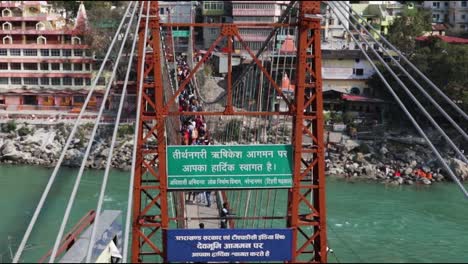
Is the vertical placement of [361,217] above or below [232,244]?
below

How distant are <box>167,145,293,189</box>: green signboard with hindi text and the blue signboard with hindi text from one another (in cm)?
55

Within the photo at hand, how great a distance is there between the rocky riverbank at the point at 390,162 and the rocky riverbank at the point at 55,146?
6.10 m

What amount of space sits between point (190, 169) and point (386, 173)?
12.2m

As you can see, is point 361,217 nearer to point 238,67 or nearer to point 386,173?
point 386,173

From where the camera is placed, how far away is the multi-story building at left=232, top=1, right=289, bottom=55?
84.5ft

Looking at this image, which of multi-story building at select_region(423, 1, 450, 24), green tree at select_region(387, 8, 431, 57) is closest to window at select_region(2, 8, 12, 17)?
green tree at select_region(387, 8, 431, 57)

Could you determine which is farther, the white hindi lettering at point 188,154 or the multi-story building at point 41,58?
the multi-story building at point 41,58

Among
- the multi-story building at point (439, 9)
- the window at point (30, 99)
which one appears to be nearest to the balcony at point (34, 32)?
the window at point (30, 99)

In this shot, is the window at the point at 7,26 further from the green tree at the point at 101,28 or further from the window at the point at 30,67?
the green tree at the point at 101,28

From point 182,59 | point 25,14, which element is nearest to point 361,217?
point 182,59

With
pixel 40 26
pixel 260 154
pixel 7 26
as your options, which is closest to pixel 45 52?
pixel 40 26

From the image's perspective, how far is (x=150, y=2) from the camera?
6629 mm

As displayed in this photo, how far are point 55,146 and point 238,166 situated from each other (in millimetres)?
13961

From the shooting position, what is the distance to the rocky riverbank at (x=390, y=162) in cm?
1775
